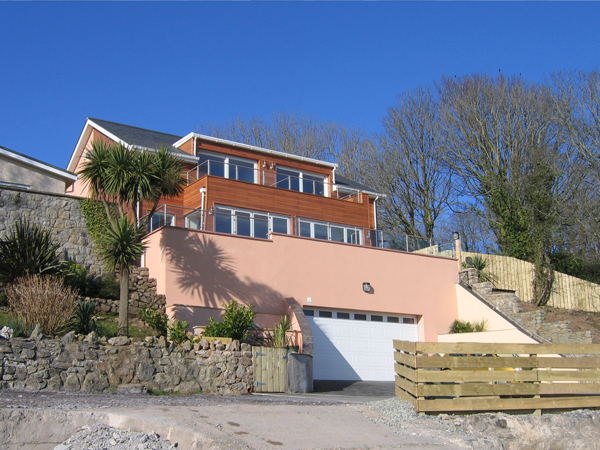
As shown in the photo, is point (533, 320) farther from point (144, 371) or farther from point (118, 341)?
point (118, 341)

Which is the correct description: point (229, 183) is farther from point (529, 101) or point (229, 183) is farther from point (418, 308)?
point (529, 101)

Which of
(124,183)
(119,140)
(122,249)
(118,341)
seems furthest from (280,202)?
(118,341)

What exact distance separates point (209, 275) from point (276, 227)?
13.0ft

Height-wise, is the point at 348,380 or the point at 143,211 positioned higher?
the point at 143,211

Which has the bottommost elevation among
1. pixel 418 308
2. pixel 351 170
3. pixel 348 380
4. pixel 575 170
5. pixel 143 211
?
pixel 348 380

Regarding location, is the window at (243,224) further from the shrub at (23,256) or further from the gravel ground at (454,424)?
the gravel ground at (454,424)

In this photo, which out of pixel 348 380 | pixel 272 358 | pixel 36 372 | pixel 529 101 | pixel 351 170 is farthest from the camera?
pixel 351 170

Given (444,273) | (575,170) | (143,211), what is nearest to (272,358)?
(143,211)

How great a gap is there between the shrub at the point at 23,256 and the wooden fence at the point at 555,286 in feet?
60.1

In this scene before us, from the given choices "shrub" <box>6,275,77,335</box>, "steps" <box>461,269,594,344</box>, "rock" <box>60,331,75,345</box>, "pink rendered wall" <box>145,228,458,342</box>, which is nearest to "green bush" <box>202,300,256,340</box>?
"pink rendered wall" <box>145,228,458,342</box>

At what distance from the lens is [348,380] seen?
20.9 meters

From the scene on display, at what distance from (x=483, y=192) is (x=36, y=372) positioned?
2792 centimetres

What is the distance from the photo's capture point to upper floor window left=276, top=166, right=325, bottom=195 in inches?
1051

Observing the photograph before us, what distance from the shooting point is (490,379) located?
10992 millimetres
